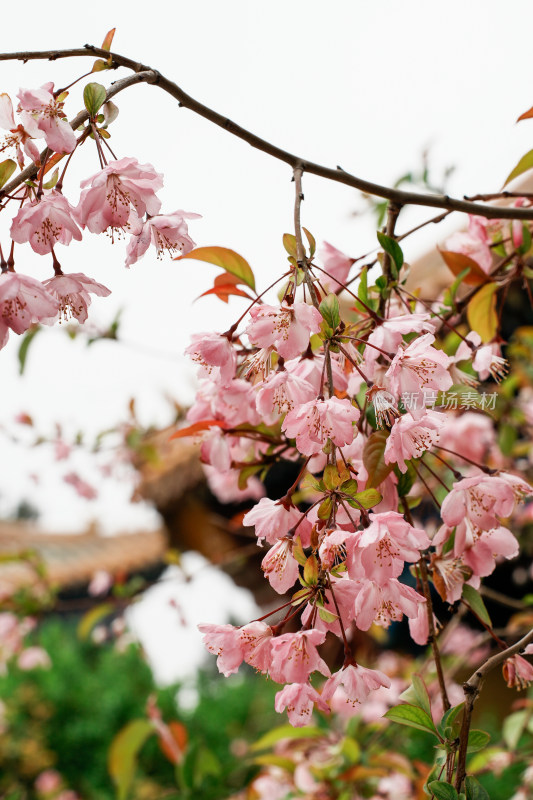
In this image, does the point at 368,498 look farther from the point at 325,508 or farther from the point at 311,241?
the point at 311,241

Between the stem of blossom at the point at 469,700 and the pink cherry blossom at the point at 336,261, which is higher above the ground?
the pink cherry blossom at the point at 336,261

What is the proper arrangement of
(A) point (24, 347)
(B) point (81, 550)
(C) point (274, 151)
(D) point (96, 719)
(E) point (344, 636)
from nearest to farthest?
1. (E) point (344, 636)
2. (C) point (274, 151)
3. (A) point (24, 347)
4. (D) point (96, 719)
5. (B) point (81, 550)

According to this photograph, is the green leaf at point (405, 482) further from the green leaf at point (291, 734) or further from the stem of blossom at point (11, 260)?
the green leaf at point (291, 734)

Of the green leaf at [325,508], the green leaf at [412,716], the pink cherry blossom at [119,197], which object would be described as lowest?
the green leaf at [412,716]

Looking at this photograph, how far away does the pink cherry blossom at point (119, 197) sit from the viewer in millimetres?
431

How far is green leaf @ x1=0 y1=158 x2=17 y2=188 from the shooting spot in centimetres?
43

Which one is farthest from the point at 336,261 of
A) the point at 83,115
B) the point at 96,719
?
the point at 96,719

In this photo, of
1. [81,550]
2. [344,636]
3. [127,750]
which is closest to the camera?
[344,636]

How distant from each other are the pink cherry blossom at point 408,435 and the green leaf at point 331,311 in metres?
0.08

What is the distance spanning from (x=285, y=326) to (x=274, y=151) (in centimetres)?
15

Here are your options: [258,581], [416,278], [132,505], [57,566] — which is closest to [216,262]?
[132,505]

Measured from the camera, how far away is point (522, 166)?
0.67 metres

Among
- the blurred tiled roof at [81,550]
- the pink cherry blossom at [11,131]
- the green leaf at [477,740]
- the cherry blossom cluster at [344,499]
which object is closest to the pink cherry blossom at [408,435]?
the cherry blossom cluster at [344,499]

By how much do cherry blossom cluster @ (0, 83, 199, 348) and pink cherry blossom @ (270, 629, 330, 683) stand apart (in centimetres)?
27
